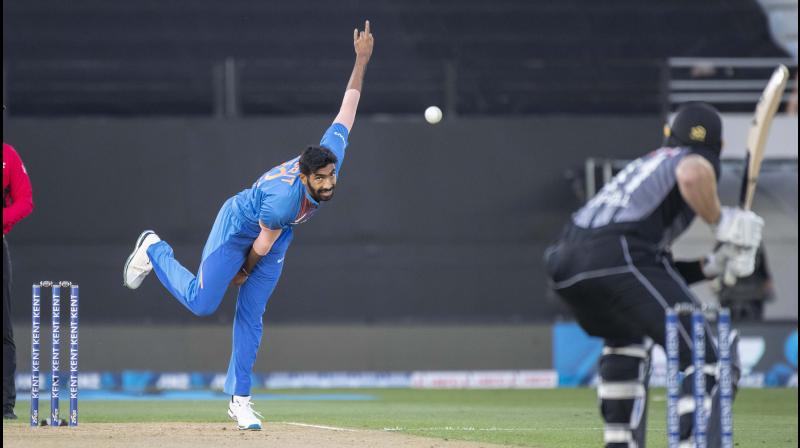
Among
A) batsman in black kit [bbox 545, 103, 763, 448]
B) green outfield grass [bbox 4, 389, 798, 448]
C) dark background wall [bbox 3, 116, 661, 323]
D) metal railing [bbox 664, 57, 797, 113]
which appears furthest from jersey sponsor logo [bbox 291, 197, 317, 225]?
metal railing [bbox 664, 57, 797, 113]

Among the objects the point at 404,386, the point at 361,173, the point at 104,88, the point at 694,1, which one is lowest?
the point at 404,386

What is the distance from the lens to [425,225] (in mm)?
14062

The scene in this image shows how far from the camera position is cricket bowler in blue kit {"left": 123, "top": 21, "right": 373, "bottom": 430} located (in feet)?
22.7

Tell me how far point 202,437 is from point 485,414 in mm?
3083

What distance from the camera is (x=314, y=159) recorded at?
22.4 ft

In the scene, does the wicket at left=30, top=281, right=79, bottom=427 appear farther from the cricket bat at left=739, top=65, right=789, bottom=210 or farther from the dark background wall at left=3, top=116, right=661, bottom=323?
the dark background wall at left=3, top=116, right=661, bottom=323

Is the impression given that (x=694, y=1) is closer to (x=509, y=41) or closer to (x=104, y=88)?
(x=509, y=41)

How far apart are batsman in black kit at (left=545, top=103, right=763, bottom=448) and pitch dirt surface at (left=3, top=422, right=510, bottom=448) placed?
1452 millimetres

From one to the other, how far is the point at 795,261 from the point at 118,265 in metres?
7.75

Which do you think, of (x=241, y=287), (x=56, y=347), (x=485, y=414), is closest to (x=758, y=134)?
(x=241, y=287)

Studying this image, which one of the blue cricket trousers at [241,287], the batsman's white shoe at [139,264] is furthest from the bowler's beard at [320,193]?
the batsman's white shoe at [139,264]

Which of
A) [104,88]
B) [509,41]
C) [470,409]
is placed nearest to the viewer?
[470,409]

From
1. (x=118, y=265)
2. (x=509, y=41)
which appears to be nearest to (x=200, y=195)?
(x=118, y=265)

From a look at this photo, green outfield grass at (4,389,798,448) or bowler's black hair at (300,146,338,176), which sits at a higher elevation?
bowler's black hair at (300,146,338,176)
